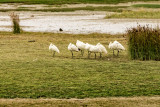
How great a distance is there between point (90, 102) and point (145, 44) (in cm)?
817

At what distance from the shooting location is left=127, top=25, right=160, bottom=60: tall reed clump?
726 inches

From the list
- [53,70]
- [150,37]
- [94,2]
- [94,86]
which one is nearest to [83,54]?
[150,37]

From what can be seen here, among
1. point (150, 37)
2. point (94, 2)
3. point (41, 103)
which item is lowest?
point (41, 103)

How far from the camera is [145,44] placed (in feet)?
61.2

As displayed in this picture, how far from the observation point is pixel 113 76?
46.2 feet

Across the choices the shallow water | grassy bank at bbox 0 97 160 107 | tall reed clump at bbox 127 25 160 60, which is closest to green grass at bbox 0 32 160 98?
grassy bank at bbox 0 97 160 107

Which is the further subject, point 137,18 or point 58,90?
point 137,18

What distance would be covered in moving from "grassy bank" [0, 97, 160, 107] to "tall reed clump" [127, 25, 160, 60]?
716 cm

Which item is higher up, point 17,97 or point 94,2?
point 94,2

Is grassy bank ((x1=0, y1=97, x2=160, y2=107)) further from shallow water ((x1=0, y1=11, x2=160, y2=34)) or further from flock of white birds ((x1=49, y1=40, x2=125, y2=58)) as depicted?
shallow water ((x1=0, y1=11, x2=160, y2=34))

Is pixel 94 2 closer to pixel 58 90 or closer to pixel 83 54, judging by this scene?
pixel 83 54

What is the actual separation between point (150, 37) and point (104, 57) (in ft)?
7.70

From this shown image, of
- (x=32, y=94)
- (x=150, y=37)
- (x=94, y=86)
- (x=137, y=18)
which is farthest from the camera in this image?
(x=137, y=18)

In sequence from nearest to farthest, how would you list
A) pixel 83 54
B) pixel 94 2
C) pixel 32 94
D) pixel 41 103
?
pixel 41 103 → pixel 32 94 → pixel 83 54 → pixel 94 2
